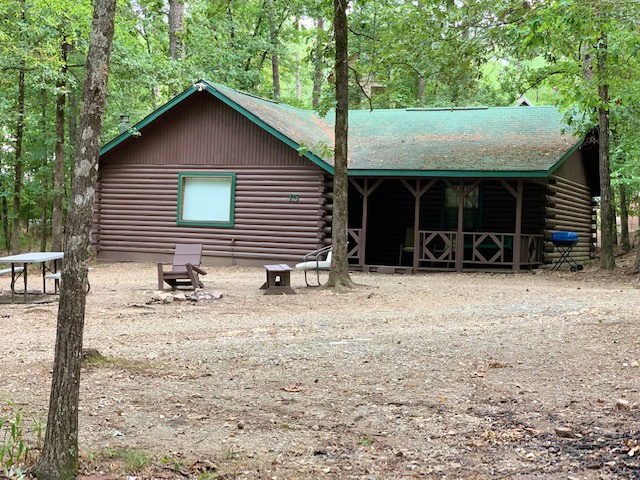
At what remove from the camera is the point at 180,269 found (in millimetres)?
13414

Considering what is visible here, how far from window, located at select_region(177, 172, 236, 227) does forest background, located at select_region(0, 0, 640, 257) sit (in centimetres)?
254

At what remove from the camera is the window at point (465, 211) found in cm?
2055

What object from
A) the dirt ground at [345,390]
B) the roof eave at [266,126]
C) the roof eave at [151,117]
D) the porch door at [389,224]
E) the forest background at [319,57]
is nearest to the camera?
the dirt ground at [345,390]

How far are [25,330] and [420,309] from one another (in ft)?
17.9

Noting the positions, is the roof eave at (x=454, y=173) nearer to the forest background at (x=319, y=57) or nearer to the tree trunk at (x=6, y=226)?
the forest background at (x=319, y=57)

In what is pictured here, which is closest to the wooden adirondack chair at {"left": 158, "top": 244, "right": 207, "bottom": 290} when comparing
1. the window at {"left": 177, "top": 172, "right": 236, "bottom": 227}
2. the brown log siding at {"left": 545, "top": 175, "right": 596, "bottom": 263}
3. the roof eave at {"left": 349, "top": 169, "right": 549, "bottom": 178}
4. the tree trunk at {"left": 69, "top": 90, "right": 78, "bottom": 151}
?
the roof eave at {"left": 349, "top": 169, "right": 549, "bottom": 178}

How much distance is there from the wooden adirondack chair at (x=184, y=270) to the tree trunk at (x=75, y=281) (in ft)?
29.1

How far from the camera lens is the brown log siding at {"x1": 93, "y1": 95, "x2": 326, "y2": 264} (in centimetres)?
1928

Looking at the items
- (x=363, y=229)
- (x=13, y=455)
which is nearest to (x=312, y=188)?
(x=363, y=229)

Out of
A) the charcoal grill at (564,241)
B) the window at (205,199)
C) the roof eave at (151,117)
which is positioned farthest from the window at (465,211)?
the roof eave at (151,117)

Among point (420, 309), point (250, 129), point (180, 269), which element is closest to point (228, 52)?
point (250, 129)

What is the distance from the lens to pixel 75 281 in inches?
146

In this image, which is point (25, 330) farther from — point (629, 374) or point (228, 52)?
point (228, 52)

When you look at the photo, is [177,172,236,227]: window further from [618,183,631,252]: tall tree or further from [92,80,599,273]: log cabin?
[618,183,631,252]: tall tree
